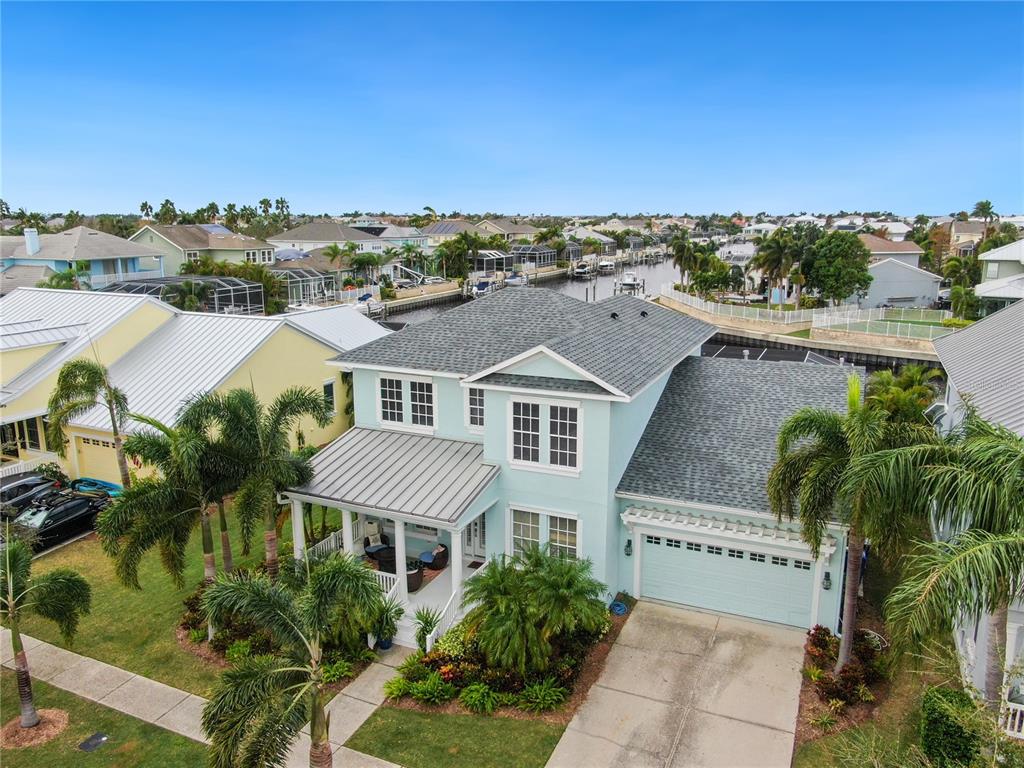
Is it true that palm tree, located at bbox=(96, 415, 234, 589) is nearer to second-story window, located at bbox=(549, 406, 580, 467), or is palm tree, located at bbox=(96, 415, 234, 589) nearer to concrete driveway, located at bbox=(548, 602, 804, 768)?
second-story window, located at bbox=(549, 406, 580, 467)

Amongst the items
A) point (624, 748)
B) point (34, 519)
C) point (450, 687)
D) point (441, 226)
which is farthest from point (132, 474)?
point (441, 226)

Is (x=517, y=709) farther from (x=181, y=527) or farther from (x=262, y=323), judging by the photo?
(x=262, y=323)

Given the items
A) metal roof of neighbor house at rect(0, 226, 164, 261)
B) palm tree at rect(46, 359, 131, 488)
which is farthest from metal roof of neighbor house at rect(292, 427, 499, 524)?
metal roof of neighbor house at rect(0, 226, 164, 261)

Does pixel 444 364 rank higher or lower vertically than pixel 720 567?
higher

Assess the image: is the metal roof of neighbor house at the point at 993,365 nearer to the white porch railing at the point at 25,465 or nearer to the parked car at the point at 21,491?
the parked car at the point at 21,491

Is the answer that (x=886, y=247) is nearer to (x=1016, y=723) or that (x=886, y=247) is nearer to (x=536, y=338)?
(x=536, y=338)

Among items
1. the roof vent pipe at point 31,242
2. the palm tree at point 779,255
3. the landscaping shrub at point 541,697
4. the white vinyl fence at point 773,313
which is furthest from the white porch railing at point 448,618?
the roof vent pipe at point 31,242
